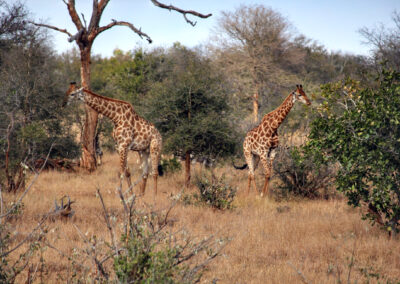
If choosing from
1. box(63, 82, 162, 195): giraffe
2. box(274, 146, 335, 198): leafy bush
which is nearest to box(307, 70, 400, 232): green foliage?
box(274, 146, 335, 198): leafy bush

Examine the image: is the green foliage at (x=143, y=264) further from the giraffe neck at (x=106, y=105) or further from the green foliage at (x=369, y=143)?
the giraffe neck at (x=106, y=105)

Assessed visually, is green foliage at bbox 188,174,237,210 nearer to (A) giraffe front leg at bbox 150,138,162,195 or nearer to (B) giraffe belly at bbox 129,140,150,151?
(A) giraffe front leg at bbox 150,138,162,195

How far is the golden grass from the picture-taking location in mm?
5105

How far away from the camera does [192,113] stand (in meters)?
10.6

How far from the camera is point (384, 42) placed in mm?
17312

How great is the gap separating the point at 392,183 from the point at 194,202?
382 cm

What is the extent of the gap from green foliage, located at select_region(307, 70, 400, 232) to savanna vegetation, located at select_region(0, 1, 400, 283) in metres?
0.02

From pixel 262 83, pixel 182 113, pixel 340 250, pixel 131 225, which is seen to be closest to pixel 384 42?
pixel 262 83

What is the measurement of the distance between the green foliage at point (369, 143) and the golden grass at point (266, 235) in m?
0.59

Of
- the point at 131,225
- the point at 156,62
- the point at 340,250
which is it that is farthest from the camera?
the point at 156,62

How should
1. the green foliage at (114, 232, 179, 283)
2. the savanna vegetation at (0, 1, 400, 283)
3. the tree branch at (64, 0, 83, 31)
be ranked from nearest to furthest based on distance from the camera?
the green foliage at (114, 232, 179, 283), the savanna vegetation at (0, 1, 400, 283), the tree branch at (64, 0, 83, 31)

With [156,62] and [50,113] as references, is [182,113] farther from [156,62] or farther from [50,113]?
[156,62]

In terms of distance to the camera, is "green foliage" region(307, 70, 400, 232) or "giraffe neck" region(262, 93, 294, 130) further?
"giraffe neck" region(262, 93, 294, 130)

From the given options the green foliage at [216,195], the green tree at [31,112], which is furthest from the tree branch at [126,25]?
the green foliage at [216,195]
